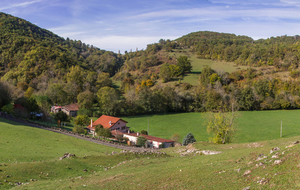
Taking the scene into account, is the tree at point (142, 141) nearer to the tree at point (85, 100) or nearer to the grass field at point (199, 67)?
the tree at point (85, 100)

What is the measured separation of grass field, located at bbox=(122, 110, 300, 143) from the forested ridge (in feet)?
28.1

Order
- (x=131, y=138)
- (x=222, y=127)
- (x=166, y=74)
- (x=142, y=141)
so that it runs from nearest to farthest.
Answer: (x=222, y=127)
(x=142, y=141)
(x=131, y=138)
(x=166, y=74)

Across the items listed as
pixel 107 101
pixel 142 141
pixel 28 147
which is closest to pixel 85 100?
pixel 107 101

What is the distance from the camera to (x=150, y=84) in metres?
131

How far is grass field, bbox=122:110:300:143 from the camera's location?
55791 millimetres

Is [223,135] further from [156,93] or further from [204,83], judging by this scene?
[204,83]

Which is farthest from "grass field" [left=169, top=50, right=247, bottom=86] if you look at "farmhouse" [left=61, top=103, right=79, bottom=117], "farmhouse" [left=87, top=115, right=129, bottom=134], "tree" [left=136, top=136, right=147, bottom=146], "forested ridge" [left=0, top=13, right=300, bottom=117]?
"tree" [left=136, top=136, right=147, bottom=146]

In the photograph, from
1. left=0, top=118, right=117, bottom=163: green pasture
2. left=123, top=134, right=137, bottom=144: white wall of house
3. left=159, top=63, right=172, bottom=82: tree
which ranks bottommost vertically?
left=123, top=134, right=137, bottom=144: white wall of house

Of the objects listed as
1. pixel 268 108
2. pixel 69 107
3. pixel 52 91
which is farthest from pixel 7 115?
pixel 268 108

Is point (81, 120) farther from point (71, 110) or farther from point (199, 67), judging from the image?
point (199, 67)

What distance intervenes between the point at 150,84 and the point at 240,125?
70.7m

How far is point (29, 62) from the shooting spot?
12912cm

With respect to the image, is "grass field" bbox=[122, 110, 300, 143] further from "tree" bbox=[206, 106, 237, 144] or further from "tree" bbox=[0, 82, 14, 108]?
"tree" bbox=[0, 82, 14, 108]

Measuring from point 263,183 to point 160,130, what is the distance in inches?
2269
